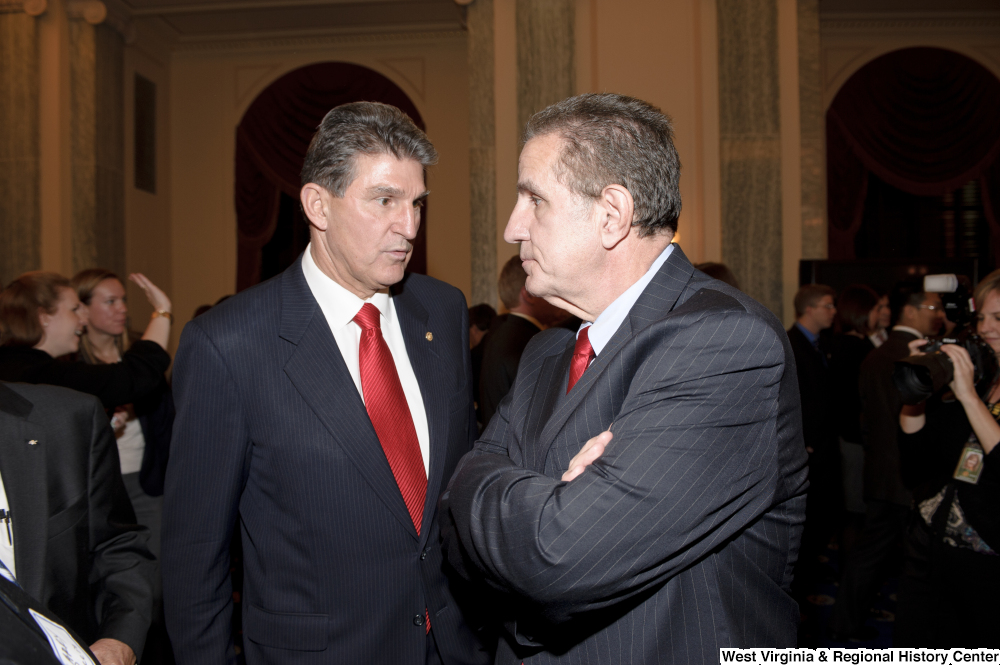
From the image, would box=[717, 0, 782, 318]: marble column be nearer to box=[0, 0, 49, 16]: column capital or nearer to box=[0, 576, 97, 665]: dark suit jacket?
box=[0, 576, 97, 665]: dark suit jacket

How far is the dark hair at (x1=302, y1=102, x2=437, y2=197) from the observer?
1.49 meters

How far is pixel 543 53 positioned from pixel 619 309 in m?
5.18

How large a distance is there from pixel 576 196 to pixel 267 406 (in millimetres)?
737

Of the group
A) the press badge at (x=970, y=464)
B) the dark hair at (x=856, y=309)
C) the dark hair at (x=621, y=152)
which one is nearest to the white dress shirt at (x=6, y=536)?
the dark hair at (x=621, y=152)

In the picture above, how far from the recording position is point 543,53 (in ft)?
19.1

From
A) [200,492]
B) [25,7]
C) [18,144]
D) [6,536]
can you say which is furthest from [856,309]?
[25,7]

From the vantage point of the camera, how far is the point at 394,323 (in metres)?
1.67

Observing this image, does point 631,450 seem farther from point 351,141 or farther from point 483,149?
point 483,149

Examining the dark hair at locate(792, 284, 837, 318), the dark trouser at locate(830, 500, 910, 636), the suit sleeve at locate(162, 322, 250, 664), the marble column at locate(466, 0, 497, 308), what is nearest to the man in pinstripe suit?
the suit sleeve at locate(162, 322, 250, 664)

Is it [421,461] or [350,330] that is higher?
[350,330]

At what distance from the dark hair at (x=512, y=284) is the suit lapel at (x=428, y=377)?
1.72 metres

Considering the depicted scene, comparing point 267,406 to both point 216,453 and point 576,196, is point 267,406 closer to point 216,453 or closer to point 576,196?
point 216,453

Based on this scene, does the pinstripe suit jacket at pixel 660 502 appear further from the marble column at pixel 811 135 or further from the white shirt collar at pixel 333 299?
the marble column at pixel 811 135

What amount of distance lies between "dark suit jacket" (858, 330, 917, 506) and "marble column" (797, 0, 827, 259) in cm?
253
